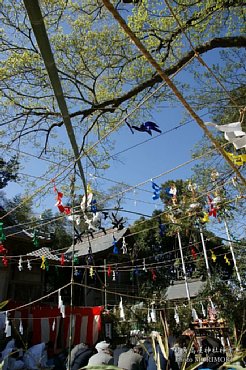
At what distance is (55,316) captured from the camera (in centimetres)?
824

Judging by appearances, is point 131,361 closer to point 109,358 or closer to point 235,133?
point 109,358

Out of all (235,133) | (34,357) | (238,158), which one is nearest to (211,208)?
(238,158)

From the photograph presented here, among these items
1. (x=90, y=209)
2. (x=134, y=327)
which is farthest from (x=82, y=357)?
(x=134, y=327)

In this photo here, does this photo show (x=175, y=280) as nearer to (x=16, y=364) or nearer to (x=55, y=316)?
(x=55, y=316)

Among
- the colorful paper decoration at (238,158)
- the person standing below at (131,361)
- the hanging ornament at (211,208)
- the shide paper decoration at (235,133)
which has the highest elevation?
the hanging ornament at (211,208)

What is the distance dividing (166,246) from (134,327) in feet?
38.6

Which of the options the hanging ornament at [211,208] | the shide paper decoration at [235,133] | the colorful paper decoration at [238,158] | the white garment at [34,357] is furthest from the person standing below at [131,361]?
the shide paper decoration at [235,133]

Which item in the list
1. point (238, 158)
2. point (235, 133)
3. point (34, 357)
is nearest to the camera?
point (235, 133)

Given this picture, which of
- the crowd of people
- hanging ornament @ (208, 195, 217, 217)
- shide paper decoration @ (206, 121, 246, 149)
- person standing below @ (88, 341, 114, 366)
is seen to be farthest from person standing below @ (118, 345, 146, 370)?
shide paper decoration @ (206, 121, 246, 149)

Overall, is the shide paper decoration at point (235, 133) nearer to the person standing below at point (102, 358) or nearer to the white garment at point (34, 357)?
the person standing below at point (102, 358)

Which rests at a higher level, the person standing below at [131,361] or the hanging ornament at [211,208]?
the hanging ornament at [211,208]

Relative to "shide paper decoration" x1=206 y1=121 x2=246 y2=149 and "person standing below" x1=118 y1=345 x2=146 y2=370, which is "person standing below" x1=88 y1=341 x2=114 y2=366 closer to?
"person standing below" x1=118 y1=345 x2=146 y2=370

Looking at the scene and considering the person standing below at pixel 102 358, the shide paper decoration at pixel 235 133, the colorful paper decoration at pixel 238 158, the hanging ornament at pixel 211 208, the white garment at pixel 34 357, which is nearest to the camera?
the shide paper decoration at pixel 235 133

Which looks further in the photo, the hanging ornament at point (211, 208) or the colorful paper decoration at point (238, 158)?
the hanging ornament at point (211, 208)
